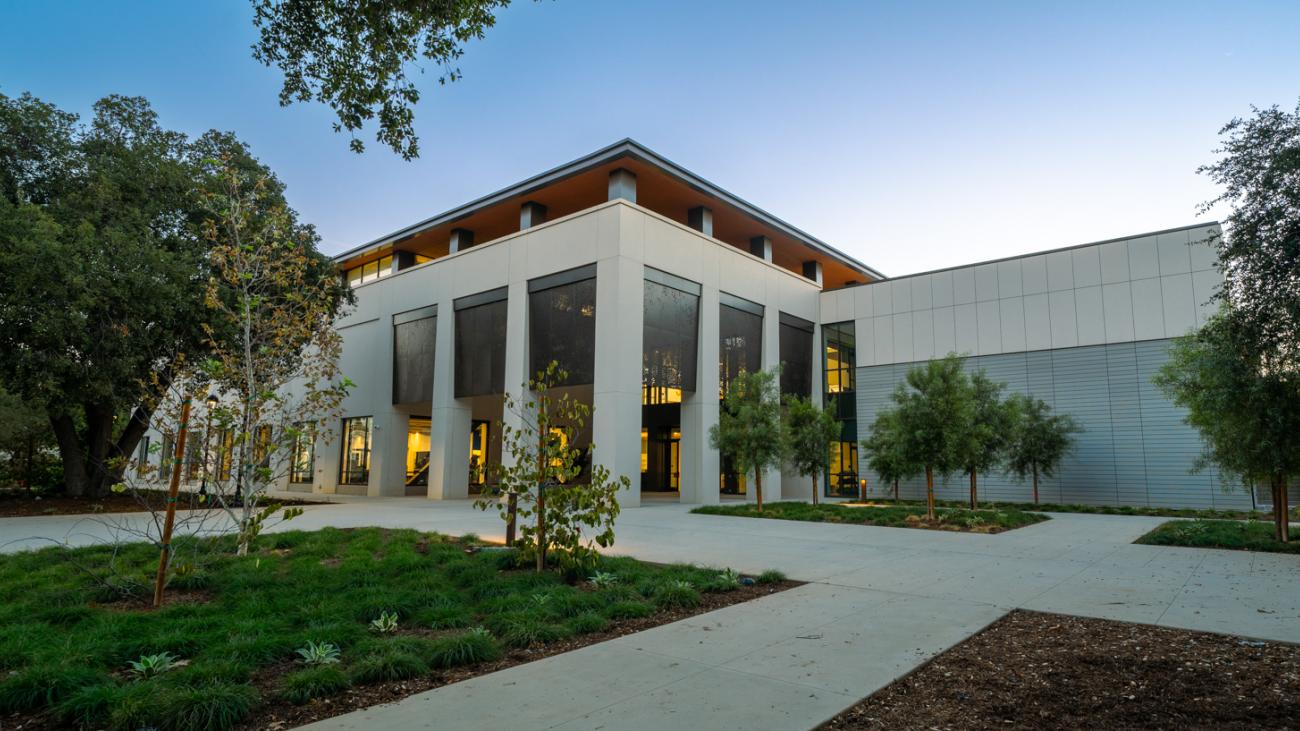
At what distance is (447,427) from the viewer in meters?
24.8

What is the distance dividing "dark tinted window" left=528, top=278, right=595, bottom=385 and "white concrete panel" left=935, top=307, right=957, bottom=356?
1331 cm

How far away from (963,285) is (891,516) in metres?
12.0

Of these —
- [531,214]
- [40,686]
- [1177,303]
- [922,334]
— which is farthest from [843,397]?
[40,686]

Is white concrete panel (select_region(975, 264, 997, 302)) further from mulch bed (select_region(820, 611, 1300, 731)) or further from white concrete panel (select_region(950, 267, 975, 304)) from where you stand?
mulch bed (select_region(820, 611, 1300, 731))

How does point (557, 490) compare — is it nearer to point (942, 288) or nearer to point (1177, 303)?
point (942, 288)

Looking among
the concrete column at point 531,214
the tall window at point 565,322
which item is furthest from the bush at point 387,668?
the concrete column at point 531,214

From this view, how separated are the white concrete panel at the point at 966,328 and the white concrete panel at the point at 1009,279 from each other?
112 cm

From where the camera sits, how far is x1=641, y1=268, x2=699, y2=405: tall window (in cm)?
2152

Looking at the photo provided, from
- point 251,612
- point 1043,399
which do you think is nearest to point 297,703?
point 251,612

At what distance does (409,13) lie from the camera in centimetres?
673

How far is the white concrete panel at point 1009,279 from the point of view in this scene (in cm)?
2355

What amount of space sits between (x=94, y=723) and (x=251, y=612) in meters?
2.40

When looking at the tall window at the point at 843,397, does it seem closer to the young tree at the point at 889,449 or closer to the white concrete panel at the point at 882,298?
the white concrete panel at the point at 882,298

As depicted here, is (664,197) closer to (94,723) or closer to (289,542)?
(289,542)
